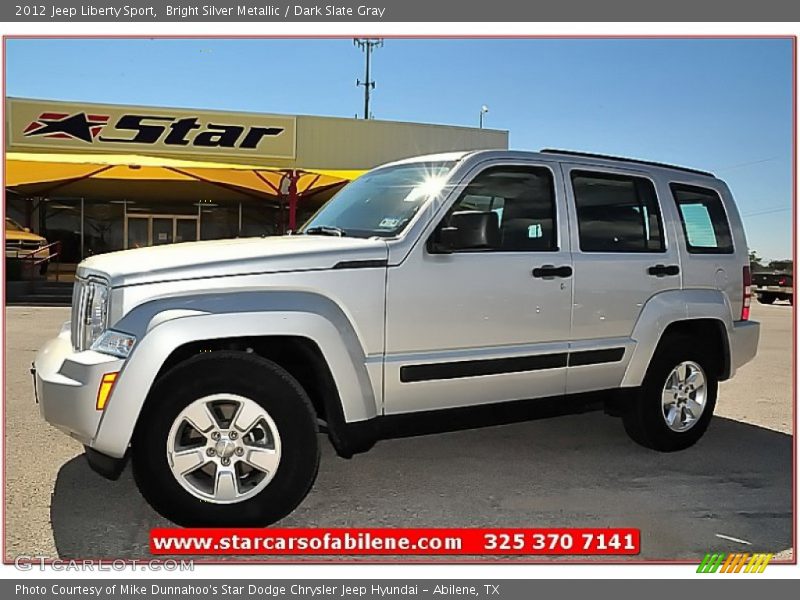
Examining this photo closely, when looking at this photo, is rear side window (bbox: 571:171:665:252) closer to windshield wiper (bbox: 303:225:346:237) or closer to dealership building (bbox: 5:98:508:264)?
windshield wiper (bbox: 303:225:346:237)

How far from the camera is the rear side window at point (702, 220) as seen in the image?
546cm

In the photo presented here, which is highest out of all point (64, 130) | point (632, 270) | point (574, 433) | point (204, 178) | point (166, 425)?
point (64, 130)

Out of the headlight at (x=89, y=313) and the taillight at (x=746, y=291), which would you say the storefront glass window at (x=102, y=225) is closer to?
the headlight at (x=89, y=313)

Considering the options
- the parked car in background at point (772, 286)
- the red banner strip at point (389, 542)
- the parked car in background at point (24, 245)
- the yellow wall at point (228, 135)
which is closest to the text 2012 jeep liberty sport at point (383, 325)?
the red banner strip at point (389, 542)

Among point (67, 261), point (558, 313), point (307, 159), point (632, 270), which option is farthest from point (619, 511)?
point (67, 261)

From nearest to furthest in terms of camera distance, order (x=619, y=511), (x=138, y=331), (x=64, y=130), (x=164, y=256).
A: (x=138, y=331) < (x=164, y=256) < (x=619, y=511) < (x=64, y=130)

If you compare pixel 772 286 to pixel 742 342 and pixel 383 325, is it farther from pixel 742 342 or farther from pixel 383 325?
pixel 383 325

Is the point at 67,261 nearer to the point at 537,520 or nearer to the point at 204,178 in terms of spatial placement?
the point at 204,178

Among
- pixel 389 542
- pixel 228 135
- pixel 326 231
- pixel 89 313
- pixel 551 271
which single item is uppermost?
pixel 228 135

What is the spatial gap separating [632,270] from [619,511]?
167 cm

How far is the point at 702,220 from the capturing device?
563 cm

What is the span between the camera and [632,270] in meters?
4.98

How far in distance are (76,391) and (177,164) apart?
58.5 ft

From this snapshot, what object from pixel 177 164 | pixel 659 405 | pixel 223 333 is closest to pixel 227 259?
pixel 223 333
